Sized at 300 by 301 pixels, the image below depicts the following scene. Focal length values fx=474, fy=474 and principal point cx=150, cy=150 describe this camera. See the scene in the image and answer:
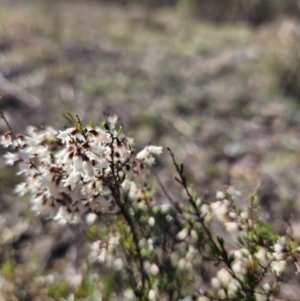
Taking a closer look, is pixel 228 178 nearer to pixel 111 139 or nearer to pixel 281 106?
pixel 281 106

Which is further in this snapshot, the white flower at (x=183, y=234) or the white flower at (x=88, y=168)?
the white flower at (x=183, y=234)

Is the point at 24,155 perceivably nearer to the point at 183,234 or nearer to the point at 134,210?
the point at 134,210

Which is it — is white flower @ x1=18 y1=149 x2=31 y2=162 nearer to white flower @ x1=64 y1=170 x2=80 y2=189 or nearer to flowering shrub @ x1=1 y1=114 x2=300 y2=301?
flowering shrub @ x1=1 y1=114 x2=300 y2=301

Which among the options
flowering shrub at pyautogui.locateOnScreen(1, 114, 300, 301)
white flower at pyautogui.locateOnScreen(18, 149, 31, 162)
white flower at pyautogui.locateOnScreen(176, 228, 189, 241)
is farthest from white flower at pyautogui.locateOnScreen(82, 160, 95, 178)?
white flower at pyautogui.locateOnScreen(176, 228, 189, 241)

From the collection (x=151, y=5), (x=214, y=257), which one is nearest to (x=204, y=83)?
(x=214, y=257)

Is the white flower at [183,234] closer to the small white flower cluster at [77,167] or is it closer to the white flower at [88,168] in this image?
the small white flower cluster at [77,167]

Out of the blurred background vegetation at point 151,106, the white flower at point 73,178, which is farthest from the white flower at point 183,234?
the white flower at point 73,178
